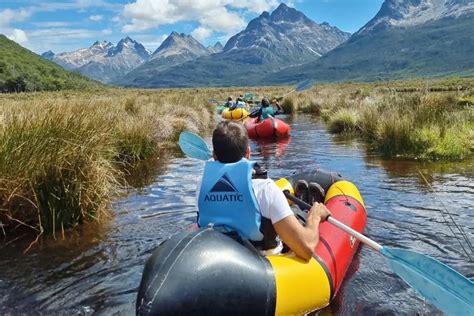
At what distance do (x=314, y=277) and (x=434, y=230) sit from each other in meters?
3.39

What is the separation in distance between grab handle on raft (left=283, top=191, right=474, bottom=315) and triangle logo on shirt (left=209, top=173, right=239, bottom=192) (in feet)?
4.40

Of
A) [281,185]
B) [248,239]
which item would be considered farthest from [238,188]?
[281,185]

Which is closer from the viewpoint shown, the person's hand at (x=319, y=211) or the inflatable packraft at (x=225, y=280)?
the inflatable packraft at (x=225, y=280)

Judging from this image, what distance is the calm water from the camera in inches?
201

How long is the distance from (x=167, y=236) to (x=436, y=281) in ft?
13.3

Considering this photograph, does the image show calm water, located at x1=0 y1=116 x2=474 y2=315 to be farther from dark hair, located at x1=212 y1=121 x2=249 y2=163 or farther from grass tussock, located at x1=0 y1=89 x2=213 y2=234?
dark hair, located at x1=212 y1=121 x2=249 y2=163

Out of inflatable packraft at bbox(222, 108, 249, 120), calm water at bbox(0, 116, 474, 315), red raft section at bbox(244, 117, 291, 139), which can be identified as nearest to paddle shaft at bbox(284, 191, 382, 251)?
calm water at bbox(0, 116, 474, 315)

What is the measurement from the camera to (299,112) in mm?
31250

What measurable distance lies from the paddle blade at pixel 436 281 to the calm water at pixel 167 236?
0.75 meters

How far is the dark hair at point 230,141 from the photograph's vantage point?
13.9 feet

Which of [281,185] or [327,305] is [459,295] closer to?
[327,305]

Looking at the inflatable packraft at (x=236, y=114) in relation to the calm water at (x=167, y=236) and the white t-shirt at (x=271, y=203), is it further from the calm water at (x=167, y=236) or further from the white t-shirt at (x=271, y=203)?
the white t-shirt at (x=271, y=203)

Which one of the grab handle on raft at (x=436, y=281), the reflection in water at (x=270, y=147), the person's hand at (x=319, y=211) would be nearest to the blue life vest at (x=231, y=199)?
the person's hand at (x=319, y=211)

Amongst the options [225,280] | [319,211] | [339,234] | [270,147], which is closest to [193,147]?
[339,234]
